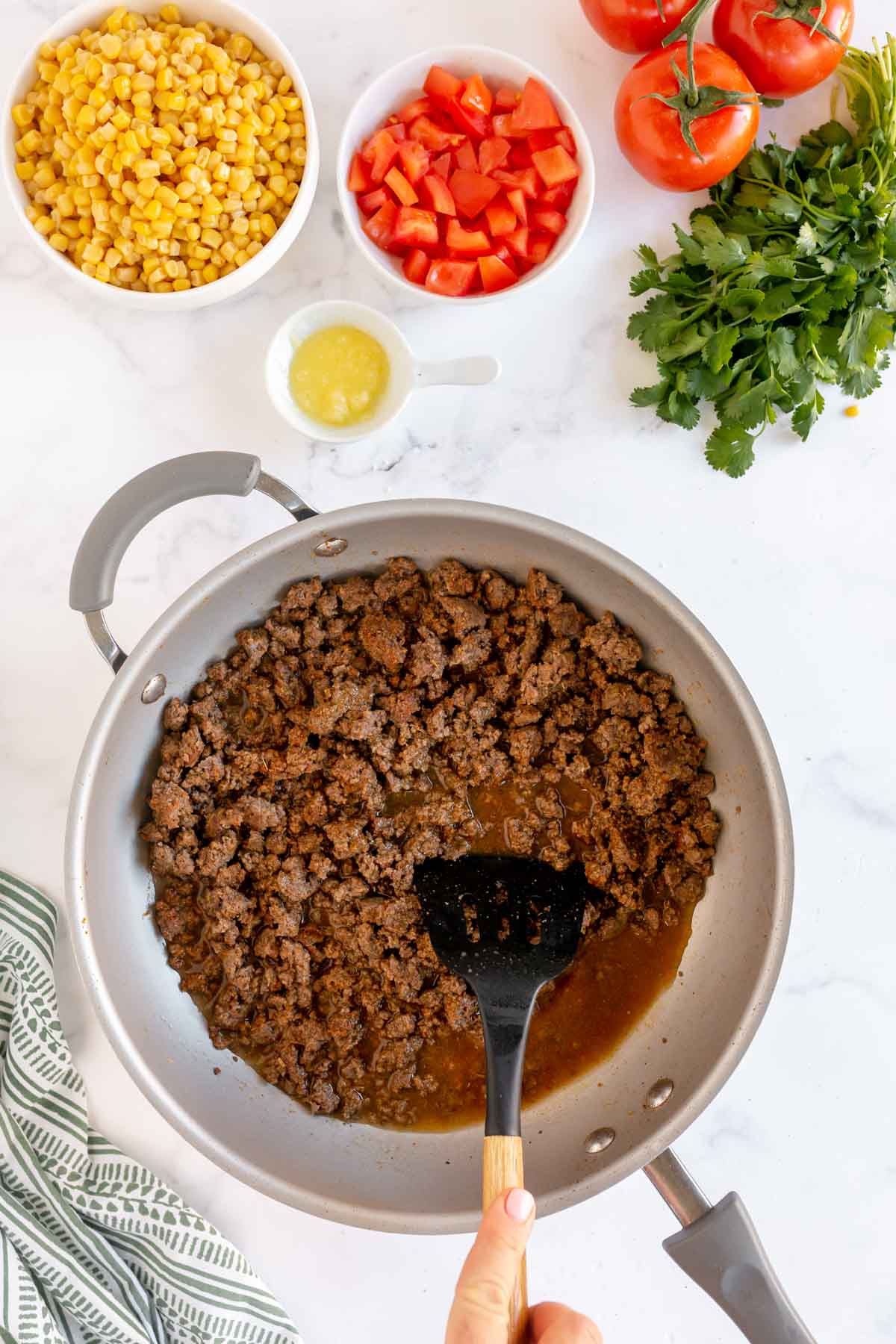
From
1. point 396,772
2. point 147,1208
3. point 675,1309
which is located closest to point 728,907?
point 396,772

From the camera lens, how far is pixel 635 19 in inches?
91.0

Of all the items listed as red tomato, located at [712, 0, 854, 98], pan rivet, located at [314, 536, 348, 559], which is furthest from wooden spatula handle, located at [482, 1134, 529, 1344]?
red tomato, located at [712, 0, 854, 98]

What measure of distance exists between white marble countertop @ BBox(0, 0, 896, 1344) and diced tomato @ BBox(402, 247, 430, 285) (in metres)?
0.09

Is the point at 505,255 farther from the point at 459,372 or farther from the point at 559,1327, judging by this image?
the point at 559,1327

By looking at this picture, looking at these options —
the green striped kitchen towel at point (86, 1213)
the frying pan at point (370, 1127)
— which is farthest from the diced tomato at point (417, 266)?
the green striped kitchen towel at point (86, 1213)

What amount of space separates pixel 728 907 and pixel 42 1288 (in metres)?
1.62

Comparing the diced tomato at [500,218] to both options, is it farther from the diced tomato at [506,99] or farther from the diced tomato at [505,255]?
the diced tomato at [506,99]

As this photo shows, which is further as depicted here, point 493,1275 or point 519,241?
point 519,241

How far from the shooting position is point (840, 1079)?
251 centimetres

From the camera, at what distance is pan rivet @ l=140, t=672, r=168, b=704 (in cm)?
224

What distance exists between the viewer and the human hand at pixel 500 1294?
1.63 meters

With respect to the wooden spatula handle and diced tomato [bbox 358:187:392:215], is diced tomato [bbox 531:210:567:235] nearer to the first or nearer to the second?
diced tomato [bbox 358:187:392:215]

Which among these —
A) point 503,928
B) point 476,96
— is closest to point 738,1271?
point 503,928

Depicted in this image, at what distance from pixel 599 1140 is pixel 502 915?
50 centimetres
